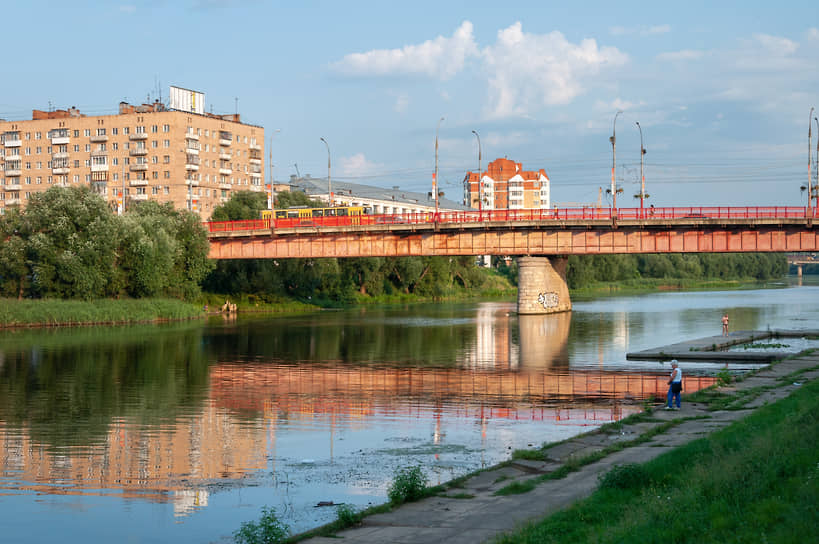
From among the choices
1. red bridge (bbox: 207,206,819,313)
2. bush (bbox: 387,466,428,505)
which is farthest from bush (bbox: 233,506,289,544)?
red bridge (bbox: 207,206,819,313)

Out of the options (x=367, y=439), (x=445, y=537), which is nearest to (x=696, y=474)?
(x=445, y=537)

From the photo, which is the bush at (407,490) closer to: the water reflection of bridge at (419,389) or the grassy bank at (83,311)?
the water reflection of bridge at (419,389)

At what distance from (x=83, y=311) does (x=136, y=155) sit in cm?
7598

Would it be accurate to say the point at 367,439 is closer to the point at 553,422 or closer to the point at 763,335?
the point at 553,422

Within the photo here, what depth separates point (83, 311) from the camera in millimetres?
80375

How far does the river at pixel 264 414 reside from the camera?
1983 cm

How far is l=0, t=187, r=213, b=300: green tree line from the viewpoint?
79562mm

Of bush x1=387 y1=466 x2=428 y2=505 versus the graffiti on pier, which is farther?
the graffiti on pier

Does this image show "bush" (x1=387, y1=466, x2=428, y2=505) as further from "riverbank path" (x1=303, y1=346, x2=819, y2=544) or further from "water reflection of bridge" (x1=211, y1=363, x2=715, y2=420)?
"water reflection of bridge" (x1=211, y1=363, x2=715, y2=420)

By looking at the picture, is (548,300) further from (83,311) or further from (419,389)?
(419,389)

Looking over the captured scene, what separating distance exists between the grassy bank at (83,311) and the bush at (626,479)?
235 feet

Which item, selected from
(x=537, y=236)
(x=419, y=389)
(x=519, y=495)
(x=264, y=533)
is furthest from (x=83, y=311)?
(x=519, y=495)

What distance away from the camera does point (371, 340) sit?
67.6 meters

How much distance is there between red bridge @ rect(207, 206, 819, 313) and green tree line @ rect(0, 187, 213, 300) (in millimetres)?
10059
